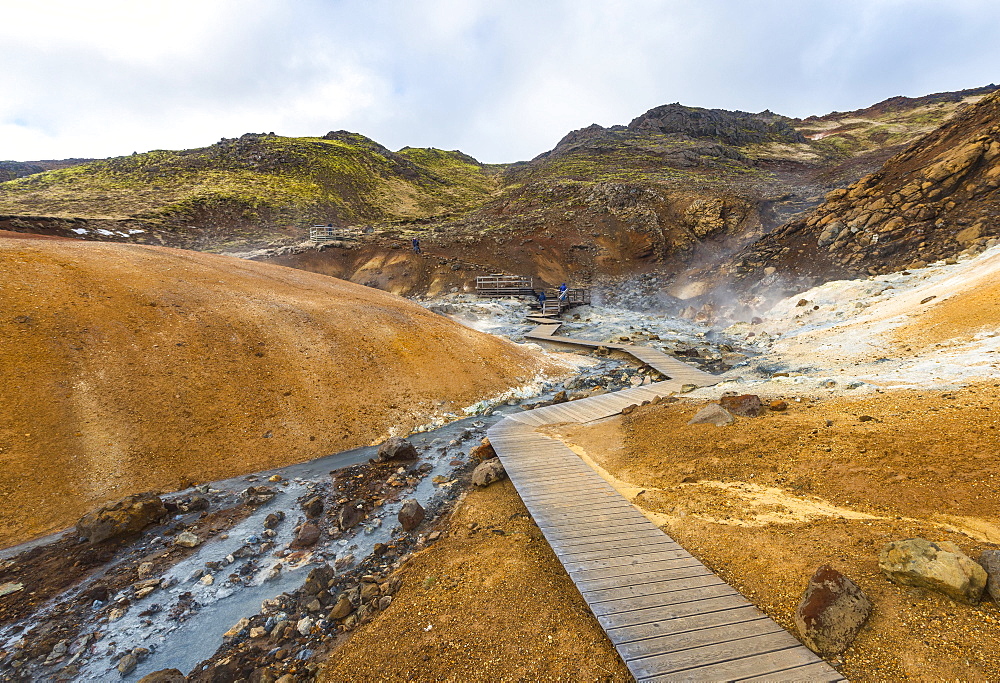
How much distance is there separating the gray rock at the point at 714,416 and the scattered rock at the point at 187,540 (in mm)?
9952

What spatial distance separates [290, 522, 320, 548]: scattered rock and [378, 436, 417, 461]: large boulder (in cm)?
262

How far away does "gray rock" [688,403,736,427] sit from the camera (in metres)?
8.98

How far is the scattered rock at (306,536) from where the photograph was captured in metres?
7.15

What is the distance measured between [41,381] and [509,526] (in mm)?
10291

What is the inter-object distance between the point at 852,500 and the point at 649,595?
3.58 m

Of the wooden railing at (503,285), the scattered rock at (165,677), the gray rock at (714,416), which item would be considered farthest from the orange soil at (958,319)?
the wooden railing at (503,285)

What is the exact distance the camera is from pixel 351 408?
11984 millimetres

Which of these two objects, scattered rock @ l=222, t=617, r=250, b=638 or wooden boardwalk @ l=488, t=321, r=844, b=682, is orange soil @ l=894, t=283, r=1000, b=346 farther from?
scattered rock @ l=222, t=617, r=250, b=638

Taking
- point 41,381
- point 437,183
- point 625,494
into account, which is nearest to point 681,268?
point 625,494

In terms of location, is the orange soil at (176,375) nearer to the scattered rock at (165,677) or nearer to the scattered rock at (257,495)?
the scattered rock at (257,495)

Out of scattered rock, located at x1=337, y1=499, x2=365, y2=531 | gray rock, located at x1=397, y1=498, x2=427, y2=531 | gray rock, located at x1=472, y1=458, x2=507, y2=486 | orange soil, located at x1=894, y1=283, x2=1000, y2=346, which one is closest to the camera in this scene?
gray rock, located at x1=397, y1=498, x2=427, y2=531

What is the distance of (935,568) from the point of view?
13.3 feet

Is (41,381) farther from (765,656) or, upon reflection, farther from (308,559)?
(765,656)

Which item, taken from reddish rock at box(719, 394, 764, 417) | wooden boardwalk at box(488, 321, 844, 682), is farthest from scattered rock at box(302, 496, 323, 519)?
reddish rock at box(719, 394, 764, 417)
